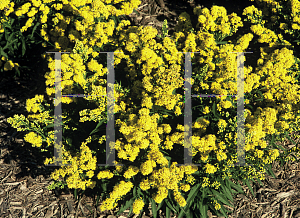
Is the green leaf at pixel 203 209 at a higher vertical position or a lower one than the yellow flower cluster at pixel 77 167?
lower

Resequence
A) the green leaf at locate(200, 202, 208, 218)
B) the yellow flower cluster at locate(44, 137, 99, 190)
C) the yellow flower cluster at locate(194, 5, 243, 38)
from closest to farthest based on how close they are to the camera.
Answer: the yellow flower cluster at locate(44, 137, 99, 190)
the green leaf at locate(200, 202, 208, 218)
the yellow flower cluster at locate(194, 5, 243, 38)

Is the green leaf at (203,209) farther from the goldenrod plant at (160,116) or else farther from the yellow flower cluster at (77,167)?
the yellow flower cluster at (77,167)

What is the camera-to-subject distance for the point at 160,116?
16.6ft

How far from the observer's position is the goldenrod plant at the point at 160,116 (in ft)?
14.2

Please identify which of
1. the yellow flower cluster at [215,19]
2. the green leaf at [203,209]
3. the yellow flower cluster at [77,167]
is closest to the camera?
the yellow flower cluster at [77,167]

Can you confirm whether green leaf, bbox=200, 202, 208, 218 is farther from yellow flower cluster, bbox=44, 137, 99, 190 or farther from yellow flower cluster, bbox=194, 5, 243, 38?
yellow flower cluster, bbox=194, 5, 243, 38

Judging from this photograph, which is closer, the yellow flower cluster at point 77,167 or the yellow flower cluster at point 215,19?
the yellow flower cluster at point 77,167

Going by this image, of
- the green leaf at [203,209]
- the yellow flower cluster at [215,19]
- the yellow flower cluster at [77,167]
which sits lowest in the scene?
the green leaf at [203,209]

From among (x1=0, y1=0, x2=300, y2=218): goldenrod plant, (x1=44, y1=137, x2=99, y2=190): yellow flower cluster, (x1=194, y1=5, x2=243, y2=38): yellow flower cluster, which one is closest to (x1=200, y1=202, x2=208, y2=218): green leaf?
(x1=0, y1=0, x2=300, y2=218): goldenrod plant

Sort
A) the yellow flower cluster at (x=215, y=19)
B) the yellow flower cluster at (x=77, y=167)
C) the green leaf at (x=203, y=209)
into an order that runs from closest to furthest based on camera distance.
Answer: the yellow flower cluster at (x=77, y=167) < the green leaf at (x=203, y=209) < the yellow flower cluster at (x=215, y=19)

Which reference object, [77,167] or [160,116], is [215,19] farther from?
[77,167]

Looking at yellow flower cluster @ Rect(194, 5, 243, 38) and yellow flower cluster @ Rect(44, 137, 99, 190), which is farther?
yellow flower cluster @ Rect(194, 5, 243, 38)

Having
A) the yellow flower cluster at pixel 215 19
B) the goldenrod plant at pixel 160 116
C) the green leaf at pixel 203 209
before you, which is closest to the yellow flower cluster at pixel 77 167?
the goldenrod plant at pixel 160 116

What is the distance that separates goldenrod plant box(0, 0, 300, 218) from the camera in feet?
14.2
